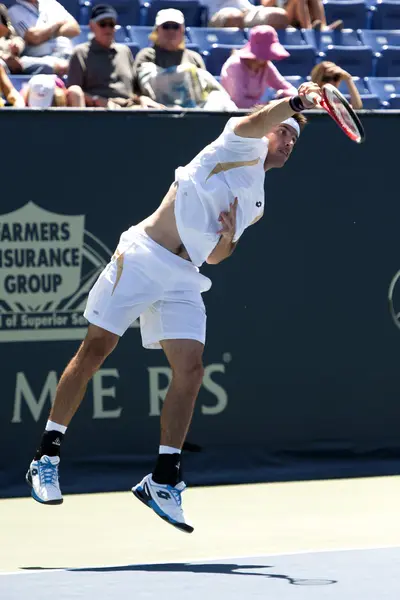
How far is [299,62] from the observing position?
10.2m

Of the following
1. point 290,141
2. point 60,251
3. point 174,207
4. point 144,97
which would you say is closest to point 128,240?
point 174,207

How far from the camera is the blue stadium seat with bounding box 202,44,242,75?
9.74 m

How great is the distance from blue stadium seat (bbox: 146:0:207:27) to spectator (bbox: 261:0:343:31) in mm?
578

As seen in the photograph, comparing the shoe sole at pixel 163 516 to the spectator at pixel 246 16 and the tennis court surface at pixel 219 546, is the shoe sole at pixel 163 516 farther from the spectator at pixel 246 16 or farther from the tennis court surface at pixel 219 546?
the spectator at pixel 246 16

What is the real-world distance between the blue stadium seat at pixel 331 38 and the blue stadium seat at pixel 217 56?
43.3 inches

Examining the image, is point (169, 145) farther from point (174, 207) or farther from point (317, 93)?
point (317, 93)

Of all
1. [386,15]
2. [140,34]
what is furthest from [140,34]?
[386,15]

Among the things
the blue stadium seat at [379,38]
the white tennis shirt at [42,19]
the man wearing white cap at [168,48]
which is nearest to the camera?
the man wearing white cap at [168,48]

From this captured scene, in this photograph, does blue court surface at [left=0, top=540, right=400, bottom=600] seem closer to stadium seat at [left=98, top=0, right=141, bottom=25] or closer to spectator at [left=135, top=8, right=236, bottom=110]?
spectator at [left=135, top=8, right=236, bottom=110]

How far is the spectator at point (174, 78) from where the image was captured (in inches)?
322

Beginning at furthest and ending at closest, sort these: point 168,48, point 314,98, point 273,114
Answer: point 168,48 < point 273,114 < point 314,98

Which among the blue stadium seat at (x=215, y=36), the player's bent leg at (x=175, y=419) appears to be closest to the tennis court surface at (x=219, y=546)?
the player's bent leg at (x=175, y=419)

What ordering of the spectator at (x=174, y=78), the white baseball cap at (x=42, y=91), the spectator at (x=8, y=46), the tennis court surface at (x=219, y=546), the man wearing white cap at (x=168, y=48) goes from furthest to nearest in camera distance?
the spectator at (x=8, y=46)
the man wearing white cap at (x=168, y=48)
the spectator at (x=174, y=78)
the white baseball cap at (x=42, y=91)
the tennis court surface at (x=219, y=546)

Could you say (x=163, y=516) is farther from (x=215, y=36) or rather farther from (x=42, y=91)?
(x=215, y=36)
